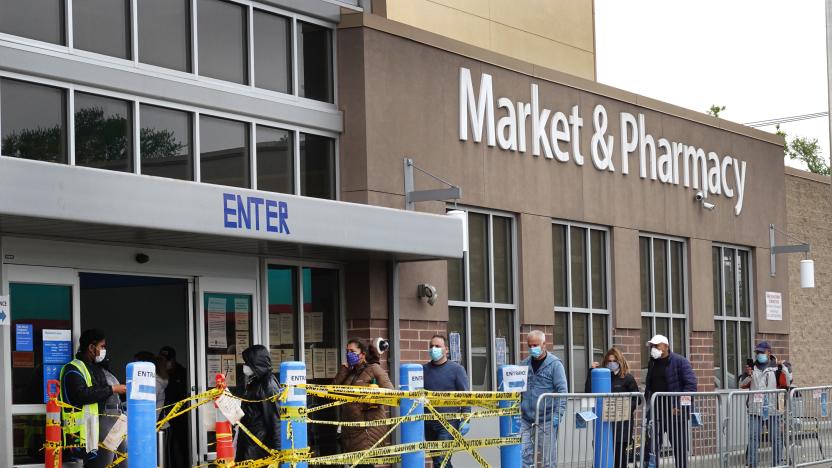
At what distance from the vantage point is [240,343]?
15320 millimetres

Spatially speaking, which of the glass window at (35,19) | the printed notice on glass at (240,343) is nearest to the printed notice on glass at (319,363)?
the printed notice on glass at (240,343)

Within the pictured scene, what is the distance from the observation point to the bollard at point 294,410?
1052cm

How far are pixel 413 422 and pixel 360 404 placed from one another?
2352mm

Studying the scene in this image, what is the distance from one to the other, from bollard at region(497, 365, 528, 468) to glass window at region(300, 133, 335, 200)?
396 cm

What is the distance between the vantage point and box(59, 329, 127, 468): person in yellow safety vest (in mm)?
12617

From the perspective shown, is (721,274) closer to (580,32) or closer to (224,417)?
(580,32)

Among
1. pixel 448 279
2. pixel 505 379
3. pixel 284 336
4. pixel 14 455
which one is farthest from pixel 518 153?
pixel 14 455

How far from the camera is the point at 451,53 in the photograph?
59.0 ft

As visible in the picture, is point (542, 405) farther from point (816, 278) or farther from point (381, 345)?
point (816, 278)

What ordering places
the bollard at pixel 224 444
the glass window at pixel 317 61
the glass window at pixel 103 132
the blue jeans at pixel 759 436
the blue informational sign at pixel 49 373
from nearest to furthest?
the bollard at pixel 224 444 < the blue informational sign at pixel 49 373 < the glass window at pixel 103 132 < the blue jeans at pixel 759 436 < the glass window at pixel 317 61

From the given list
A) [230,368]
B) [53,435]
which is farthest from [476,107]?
[53,435]

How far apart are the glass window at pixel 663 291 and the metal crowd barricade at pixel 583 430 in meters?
7.67

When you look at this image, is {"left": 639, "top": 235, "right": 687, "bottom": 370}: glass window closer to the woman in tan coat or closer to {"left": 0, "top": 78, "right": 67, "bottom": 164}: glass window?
the woman in tan coat

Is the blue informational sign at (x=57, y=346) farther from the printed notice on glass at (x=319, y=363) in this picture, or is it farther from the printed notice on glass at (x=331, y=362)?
the printed notice on glass at (x=331, y=362)
